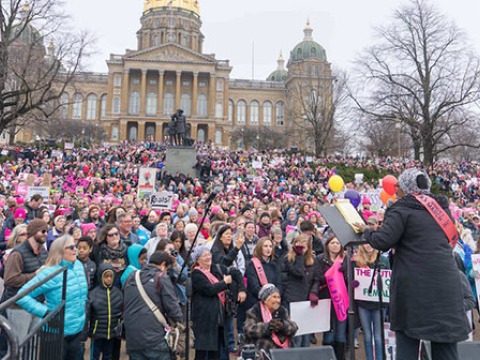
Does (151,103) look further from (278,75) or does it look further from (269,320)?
(269,320)

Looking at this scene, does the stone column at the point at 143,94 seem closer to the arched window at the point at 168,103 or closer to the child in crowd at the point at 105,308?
the arched window at the point at 168,103

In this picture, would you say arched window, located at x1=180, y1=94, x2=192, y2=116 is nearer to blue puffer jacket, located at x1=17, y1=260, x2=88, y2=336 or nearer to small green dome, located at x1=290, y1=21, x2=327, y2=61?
small green dome, located at x1=290, y1=21, x2=327, y2=61

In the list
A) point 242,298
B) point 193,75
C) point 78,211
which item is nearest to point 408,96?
point 78,211

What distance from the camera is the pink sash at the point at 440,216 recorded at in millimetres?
3535

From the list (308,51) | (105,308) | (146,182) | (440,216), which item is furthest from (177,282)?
(308,51)

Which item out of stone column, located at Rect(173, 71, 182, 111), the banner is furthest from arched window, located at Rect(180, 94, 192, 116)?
the banner

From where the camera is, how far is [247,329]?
4801mm

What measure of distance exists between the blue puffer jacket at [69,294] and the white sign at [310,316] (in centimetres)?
254

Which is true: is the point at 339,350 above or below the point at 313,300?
below

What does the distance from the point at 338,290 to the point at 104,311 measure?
116 inches

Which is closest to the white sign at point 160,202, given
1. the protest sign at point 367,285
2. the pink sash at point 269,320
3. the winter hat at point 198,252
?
the winter hat at point 198,252

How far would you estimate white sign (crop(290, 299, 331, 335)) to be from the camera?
565 cm

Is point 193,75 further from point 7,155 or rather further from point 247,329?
point 247,329

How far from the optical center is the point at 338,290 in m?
5.85
